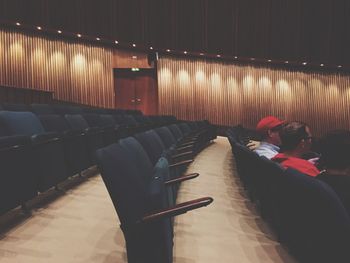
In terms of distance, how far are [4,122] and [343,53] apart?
7.54 metres

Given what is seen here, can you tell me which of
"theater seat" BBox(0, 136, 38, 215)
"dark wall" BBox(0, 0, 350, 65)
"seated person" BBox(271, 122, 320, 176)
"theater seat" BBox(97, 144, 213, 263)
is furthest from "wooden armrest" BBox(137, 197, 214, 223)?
"dark wall" BBox(0, 0, 350, 65)

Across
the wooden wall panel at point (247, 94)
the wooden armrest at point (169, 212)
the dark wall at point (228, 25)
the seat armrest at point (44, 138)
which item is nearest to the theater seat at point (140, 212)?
the wooden armrest at point (169, 212)

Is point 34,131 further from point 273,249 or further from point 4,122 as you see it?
point 273,249

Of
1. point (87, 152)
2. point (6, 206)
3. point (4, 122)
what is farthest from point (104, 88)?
point (6, 206)

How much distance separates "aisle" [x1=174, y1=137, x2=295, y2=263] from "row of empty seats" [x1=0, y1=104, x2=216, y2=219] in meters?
0.55

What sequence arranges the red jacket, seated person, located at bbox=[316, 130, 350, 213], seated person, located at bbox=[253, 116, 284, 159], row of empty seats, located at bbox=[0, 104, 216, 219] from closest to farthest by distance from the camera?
seated person, located at bbox=[316, 130, 350, 213], the red jacket, row of empty seats, located at bbox=[0, 104, 216, 219], seated person, located at bbox=[253, 116, 284, 159]

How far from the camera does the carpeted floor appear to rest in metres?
1.40

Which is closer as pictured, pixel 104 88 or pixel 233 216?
pixel 233 216

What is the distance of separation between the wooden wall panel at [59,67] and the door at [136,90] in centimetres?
38

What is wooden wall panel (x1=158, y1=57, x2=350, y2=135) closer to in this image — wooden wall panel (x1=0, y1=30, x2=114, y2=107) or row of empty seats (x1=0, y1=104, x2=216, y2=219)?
wooden wall panel (x1=0, y1=30, x2=114, y2=107)

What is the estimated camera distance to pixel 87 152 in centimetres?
251

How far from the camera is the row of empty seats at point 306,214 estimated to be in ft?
2.75

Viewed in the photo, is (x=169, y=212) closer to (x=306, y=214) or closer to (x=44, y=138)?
(x=306, y=214)

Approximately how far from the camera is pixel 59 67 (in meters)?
6.08
